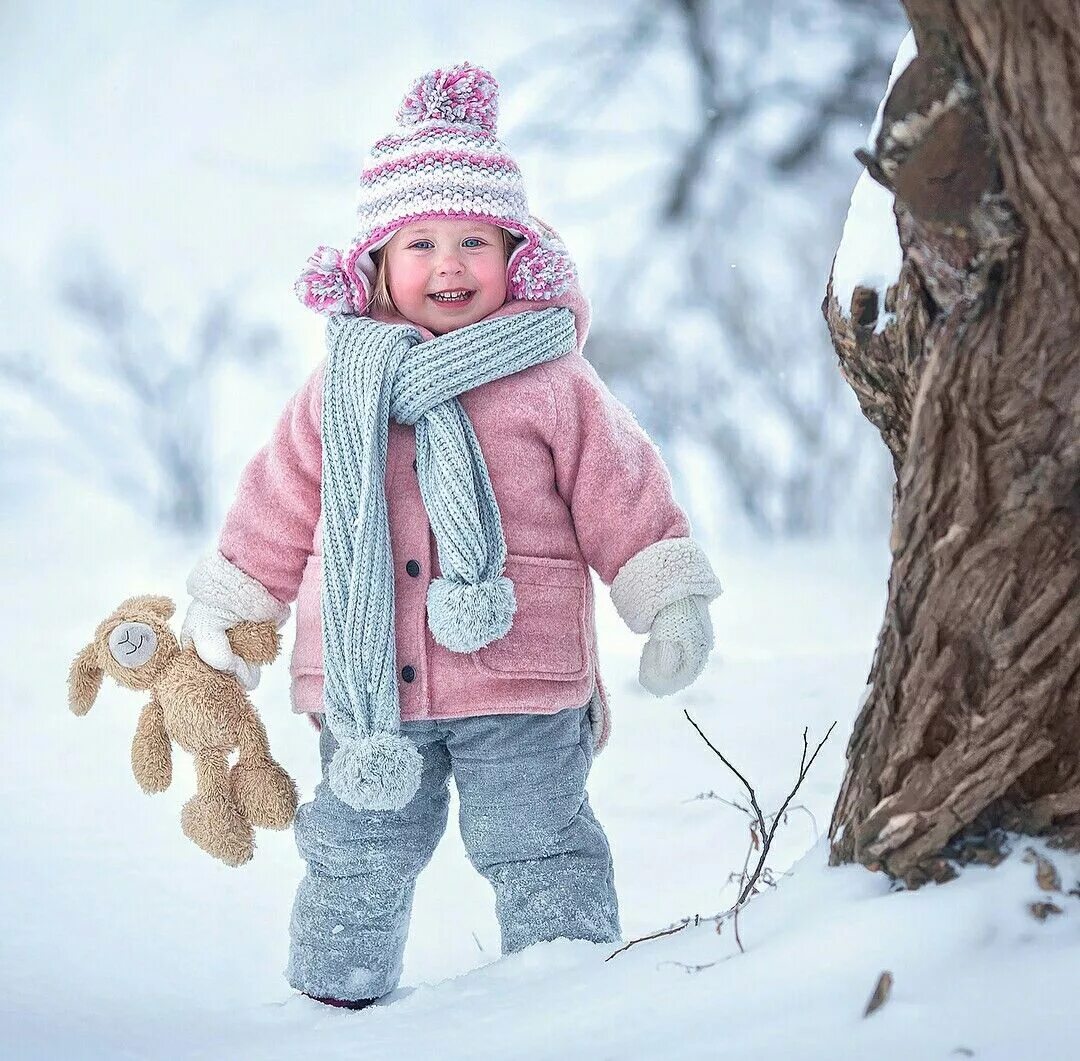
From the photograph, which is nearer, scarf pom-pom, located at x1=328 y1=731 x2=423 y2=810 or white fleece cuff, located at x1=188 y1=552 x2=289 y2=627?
scarf pom-pom, located at x1=328 y1=731 x2=423 y2=810

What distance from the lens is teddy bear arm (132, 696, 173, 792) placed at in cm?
186

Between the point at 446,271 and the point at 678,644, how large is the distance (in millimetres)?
603

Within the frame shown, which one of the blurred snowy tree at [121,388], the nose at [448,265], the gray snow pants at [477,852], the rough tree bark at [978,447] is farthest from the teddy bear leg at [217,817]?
the blurred snowy tree at [121,388]

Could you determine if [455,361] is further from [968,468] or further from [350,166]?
[350,166]

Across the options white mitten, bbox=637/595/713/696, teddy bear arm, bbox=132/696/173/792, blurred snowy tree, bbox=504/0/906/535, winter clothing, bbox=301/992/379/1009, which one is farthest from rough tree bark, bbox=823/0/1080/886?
blurred snowy tree, bbox=504/0/906/535

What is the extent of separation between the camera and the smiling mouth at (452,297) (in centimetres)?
180

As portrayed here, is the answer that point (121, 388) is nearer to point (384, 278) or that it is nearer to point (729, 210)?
point (729, 210)

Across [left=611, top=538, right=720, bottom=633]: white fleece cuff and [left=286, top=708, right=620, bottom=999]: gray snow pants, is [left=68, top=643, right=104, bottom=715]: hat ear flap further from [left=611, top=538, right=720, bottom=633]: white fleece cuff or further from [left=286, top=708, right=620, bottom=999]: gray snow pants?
[left=611, top=538, right=720, bottom=633]: white fleece cuff

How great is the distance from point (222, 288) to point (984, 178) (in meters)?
3.68

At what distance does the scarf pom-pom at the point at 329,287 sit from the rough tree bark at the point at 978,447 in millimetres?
781

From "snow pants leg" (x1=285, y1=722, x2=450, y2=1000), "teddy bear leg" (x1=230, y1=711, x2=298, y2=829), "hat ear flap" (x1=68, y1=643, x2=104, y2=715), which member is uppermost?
"hat ear flap" (x1=68, y1=643, x2=104, y2=715)

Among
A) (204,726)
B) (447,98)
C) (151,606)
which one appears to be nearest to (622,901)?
(204,726)

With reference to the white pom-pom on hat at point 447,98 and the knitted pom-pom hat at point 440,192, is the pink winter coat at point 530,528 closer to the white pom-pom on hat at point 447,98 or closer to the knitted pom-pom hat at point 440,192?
the knitted pom-pom hat at point 440,192

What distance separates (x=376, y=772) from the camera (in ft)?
5.37
